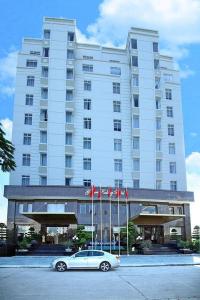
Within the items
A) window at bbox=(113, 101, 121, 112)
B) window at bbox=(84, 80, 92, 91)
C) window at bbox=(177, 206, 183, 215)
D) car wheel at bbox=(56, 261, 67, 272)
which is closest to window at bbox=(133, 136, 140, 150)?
window at bbox=(113, 101, 121, 112)

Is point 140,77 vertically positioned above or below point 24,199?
above

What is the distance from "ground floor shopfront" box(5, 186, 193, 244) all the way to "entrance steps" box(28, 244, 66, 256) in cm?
313

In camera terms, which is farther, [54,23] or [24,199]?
[54,23]

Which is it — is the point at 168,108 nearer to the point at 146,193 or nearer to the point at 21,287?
the point at 146,193

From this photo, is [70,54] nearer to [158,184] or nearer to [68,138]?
[68,138]

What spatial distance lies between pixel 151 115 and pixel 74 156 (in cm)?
1098

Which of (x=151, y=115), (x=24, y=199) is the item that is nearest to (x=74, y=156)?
(x=24, y=199)

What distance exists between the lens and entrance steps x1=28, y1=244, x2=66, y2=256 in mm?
36094

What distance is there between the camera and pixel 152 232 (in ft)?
148

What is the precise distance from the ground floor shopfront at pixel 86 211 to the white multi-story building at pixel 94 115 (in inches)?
115

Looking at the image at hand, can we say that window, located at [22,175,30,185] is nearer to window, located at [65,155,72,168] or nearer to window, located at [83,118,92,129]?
window, located at [65,155,72,168]

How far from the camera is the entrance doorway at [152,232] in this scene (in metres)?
44.7

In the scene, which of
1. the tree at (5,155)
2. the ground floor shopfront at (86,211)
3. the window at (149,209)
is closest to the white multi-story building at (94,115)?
the ground floor shopfront at (86,211)

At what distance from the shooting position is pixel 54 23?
4891 centimetres
